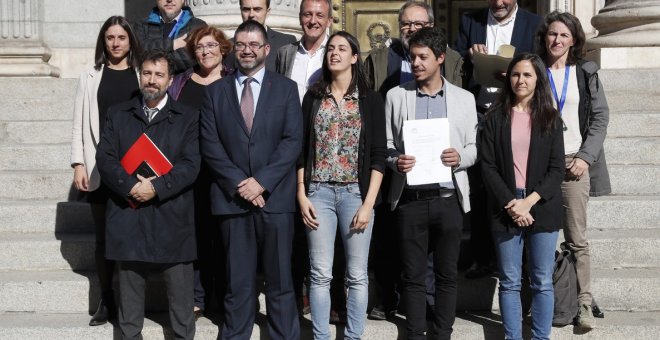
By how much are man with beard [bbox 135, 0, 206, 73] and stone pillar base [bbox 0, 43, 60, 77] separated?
319 centimetres

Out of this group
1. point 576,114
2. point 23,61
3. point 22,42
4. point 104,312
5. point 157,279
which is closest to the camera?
point 576,114

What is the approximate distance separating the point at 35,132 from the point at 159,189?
3145 millimetres

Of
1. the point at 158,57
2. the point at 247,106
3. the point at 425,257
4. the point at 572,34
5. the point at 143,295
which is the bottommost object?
the point at 143,295

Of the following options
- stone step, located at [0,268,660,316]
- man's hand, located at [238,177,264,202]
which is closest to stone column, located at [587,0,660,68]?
stone step, located at [0,268,660,316]

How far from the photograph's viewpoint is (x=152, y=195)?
5977 millimetres

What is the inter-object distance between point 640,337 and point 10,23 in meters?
7.05

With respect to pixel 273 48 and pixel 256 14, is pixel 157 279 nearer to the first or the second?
pixel 273 48

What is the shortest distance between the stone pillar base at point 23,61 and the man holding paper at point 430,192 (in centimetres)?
516

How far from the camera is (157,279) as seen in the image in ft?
22.1

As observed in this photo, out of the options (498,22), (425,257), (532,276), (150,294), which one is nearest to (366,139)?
(425,257)

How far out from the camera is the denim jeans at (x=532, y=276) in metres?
5.98

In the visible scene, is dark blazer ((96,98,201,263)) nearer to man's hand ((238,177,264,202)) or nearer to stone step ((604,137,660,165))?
man's hand ((238,177,264,202))

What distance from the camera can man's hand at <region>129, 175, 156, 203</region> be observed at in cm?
594

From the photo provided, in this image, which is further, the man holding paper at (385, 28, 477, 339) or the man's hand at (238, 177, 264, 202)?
the man holding paper at (385, 28, 477, 339)
